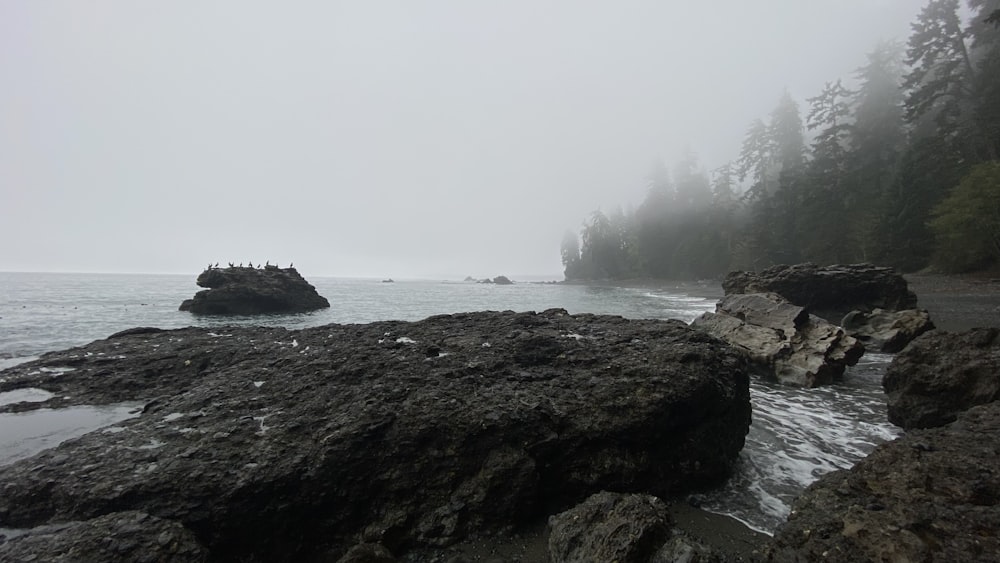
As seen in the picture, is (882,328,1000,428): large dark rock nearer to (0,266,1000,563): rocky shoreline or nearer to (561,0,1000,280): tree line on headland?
(0,266,1000,563): rocky shoreline

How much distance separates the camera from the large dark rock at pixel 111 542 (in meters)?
3.13

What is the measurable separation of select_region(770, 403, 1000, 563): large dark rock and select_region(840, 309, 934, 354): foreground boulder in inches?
549

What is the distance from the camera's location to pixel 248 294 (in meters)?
35.8

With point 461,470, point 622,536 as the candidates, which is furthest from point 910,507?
point 461,470

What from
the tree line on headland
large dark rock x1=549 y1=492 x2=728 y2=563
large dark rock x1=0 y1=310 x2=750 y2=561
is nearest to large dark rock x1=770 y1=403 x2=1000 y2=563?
large dark rock x1=549 y1=492 x2=728 y2=563

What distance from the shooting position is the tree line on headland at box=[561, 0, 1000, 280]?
28.5 meters

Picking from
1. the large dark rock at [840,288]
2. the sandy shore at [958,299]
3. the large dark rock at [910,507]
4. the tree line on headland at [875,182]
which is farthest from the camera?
the tree line on headland at [875,182]

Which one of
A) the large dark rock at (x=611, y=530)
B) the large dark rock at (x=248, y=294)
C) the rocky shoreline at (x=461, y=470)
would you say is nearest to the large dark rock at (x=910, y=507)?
the rocky shoreline at (x=461, y=470)

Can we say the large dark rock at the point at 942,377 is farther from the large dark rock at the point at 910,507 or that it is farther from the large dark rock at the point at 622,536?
the large dark rock at the point at 622,536

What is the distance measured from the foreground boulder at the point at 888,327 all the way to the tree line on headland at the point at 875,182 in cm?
1129

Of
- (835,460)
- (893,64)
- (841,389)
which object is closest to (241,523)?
(835,460)

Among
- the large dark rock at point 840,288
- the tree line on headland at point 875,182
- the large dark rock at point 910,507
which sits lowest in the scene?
→ the large dark rock at point 910,507

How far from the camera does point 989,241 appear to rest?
82.4 ft

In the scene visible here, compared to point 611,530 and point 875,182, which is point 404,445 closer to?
point 611,530
